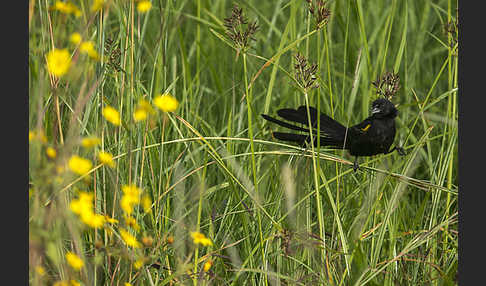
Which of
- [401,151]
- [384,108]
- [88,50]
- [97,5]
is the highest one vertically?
[97,5]

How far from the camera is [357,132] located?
1.67 metres

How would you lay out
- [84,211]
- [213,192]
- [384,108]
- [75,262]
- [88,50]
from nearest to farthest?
[84,211]
[75,262]
[88,50]
[384,108]
[213,192]

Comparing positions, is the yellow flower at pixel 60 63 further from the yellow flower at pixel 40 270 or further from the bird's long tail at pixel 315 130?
the bird's long tail at pixel 315 130

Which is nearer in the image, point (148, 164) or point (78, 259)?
point (78, 259)

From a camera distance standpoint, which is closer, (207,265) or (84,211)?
(84,211)

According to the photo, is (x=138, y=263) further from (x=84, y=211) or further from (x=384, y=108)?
(x=384, y=108)

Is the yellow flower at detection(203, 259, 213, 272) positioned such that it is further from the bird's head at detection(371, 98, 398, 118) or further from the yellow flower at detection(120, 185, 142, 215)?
the bird's head at detection(371, 98, 398, 118)

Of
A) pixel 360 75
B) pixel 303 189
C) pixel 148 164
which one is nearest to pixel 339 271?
pixel 303 189

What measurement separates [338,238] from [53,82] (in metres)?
0.89

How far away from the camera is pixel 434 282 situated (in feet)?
5.56

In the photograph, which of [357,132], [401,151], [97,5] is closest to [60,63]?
[97,5]

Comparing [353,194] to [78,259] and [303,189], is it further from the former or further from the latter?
[78,259]

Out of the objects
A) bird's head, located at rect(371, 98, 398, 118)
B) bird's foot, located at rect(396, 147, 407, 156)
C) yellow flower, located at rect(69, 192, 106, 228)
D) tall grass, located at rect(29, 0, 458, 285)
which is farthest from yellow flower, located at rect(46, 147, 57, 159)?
bird's foot, located at rect(396, 147, 407, 156)

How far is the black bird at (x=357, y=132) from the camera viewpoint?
1.64 metres
